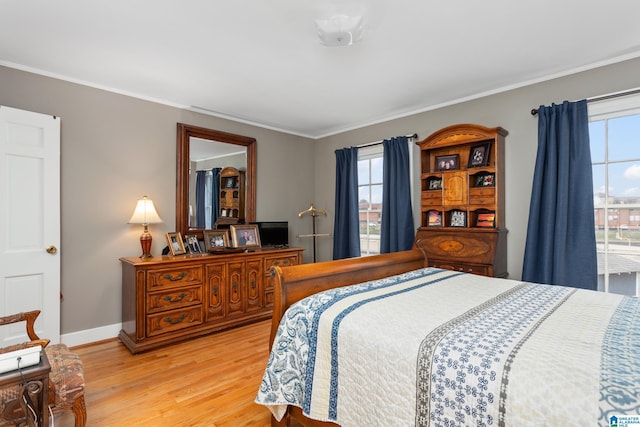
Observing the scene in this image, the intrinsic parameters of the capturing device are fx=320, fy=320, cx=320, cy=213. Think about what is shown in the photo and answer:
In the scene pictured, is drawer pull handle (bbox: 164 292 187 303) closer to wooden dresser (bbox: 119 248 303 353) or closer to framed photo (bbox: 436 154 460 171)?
wooden dresser (bbox: 119 248 303 353)

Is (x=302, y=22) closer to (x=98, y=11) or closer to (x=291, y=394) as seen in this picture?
(x=98, y=11)

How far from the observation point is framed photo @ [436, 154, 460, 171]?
133 inches

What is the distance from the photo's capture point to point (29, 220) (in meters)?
2.72

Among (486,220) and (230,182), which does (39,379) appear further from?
(486,220)

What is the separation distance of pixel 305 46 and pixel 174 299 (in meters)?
2.58

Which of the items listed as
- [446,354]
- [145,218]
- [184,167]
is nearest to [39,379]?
[446,354]

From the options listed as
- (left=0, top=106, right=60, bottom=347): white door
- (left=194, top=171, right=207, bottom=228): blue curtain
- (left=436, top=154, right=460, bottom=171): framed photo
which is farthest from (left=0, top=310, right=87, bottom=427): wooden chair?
(left=436, top=154, right=460, bottom=171): framed photo

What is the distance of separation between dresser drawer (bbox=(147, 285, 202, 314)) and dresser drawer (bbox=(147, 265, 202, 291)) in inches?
2.3

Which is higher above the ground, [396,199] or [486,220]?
[396,199]

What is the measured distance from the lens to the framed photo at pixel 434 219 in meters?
3.47

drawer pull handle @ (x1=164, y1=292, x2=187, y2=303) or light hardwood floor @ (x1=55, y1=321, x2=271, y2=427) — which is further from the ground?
drawer pull handle @ (x1=164, y1=292, x2=187, y2=303)

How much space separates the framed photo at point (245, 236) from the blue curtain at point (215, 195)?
1.01 feet

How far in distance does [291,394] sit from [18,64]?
3.48 m

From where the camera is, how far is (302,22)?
2.15m
